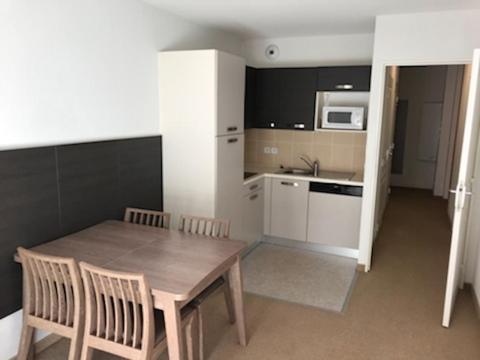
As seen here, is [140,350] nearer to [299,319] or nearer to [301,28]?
[299,319]

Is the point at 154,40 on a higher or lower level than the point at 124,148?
higher

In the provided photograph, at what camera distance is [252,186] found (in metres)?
4.27

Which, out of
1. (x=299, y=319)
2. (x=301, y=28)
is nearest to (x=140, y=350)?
(x=299, y=319)

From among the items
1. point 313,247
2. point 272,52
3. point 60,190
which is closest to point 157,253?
point 60,190

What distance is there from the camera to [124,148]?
10.1 feet

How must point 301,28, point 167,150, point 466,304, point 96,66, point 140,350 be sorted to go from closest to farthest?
point 140,350 → point 96,66 → point 466,304 → point 167,150 → point 301,28

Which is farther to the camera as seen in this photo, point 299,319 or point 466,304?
point 466,304

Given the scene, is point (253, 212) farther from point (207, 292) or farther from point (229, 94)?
point (207, 292)

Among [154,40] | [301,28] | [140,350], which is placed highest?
[301,28]

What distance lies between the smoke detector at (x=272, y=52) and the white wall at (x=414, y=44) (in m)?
1.49

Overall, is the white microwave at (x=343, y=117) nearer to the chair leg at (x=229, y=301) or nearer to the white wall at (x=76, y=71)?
the white wall at (x=76, y=71)

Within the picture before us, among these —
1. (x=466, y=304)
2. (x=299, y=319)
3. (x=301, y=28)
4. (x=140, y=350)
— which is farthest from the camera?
(x=301, y=28)

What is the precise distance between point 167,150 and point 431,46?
2517mm

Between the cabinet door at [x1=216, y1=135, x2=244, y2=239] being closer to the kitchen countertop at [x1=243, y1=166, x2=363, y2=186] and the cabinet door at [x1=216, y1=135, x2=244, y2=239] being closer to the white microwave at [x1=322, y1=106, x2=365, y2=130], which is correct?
the kitchen countertop at [x1=243, y1=166, x2=363, y2=186]
